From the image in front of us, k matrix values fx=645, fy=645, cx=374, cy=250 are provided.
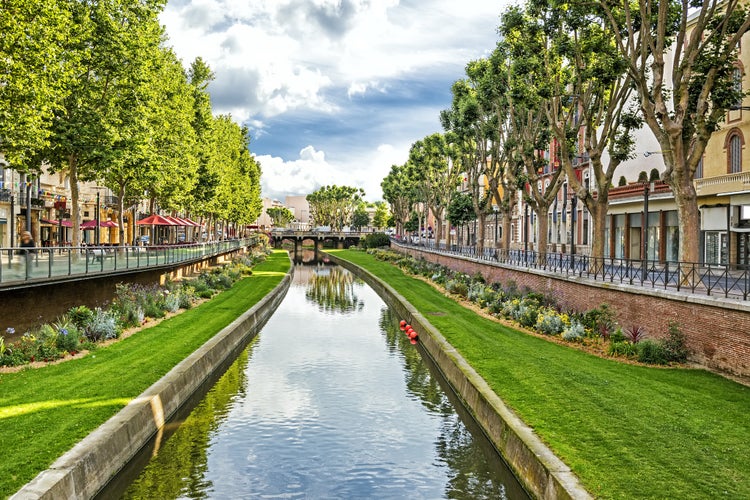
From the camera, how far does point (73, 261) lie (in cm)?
2219

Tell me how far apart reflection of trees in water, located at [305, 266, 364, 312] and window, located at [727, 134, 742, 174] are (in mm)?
23581

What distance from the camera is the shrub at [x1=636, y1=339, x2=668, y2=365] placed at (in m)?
18.7

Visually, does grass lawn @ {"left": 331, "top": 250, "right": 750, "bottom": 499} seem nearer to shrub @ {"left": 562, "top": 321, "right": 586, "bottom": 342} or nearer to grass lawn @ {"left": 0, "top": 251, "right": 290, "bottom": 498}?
shrub @ {"left": 562, "top": 321, "right": 586, "bottom": 342}

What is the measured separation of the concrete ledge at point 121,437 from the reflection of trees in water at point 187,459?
1.56 ft

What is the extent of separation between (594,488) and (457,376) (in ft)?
32.2

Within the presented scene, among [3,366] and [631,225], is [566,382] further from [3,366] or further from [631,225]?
[631,225]

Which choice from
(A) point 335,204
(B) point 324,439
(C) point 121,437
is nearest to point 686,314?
(B) point 324,439

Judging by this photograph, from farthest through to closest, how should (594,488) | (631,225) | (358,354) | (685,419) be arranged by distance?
(631,225), (358,354), (685,419), (594,488)

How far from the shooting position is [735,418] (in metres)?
13.1

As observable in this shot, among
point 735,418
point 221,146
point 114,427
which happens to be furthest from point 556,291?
point 221,146

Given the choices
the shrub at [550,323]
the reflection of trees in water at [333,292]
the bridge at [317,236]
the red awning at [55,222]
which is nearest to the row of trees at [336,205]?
the bridge at [317,236]

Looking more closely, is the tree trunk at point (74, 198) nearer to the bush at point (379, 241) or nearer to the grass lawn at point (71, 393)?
the grass lawn at point (71, 393)

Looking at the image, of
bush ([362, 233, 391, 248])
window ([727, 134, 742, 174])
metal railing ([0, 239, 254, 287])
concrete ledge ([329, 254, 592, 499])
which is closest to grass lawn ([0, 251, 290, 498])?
metal railing ([0, 239, 254, 287])

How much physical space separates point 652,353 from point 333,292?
3647 centimetres
